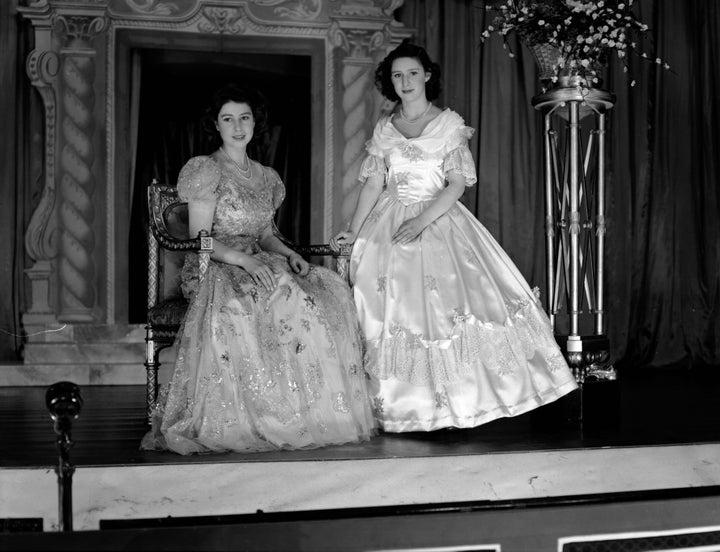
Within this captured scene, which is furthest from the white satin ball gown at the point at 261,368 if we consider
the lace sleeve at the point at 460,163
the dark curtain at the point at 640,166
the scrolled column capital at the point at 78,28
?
the dark curtain at the point at 640,166

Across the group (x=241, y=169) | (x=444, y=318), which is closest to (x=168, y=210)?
(x=241, y=169)

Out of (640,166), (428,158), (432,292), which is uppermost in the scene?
(640,166)

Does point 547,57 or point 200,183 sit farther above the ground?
point 547,57

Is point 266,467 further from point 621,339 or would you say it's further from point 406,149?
→ point 621,339

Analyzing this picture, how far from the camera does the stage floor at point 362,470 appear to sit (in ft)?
8.07

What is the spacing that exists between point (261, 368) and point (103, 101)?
122 inches

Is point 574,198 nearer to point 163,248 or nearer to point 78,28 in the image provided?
point 163,248

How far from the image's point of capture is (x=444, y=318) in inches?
123

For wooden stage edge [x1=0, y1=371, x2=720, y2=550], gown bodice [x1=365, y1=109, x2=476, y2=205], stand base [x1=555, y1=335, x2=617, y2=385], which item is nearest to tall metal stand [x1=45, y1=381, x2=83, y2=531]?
wooden stage edge [x1=0, y1=371, x2=720, y2=550]

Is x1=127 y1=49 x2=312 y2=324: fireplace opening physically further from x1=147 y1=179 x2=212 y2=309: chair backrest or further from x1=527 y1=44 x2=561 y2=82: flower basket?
x1=527 y1=44 x2=561 y2=82: flower basket

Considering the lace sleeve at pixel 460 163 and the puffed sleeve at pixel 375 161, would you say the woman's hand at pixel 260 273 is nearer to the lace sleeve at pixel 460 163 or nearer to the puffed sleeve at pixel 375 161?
the puffed sleeve at pixel 375 161

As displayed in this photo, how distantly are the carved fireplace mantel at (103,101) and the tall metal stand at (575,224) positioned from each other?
2032mm

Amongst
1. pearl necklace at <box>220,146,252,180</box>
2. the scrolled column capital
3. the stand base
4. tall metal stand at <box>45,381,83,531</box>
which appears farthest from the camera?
the scrolled column capital

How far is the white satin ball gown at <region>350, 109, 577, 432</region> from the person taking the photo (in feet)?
10.1
